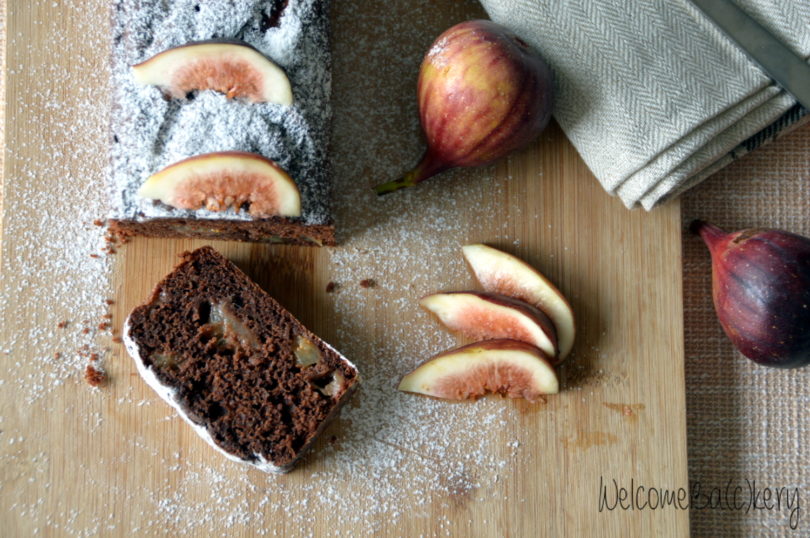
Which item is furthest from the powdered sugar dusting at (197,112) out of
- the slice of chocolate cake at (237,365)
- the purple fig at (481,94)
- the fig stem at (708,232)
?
the fig stem at (708,232)

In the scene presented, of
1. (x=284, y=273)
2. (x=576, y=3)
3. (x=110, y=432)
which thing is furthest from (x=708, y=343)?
(x=110, y=432)

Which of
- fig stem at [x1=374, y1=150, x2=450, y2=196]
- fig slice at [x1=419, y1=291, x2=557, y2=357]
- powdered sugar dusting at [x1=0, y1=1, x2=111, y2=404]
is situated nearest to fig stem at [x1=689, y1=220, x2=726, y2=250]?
fig slice at [x1=419, y1=291, x2=557, y2=357]

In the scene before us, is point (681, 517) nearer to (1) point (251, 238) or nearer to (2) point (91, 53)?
(1) point (251, 238)

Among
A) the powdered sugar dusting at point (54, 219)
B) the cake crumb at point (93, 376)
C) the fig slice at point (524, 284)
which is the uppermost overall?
the powdered sugar dusting at point (54, 219)

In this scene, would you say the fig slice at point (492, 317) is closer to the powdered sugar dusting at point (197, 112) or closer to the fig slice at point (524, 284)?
the fig slice at point (524, 284)

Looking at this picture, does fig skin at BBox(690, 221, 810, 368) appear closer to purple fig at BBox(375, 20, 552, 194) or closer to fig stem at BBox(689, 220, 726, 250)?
fig stem at BBox(689, 220, 726, 250)

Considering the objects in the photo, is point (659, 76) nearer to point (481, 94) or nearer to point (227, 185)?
point (481, 94)
